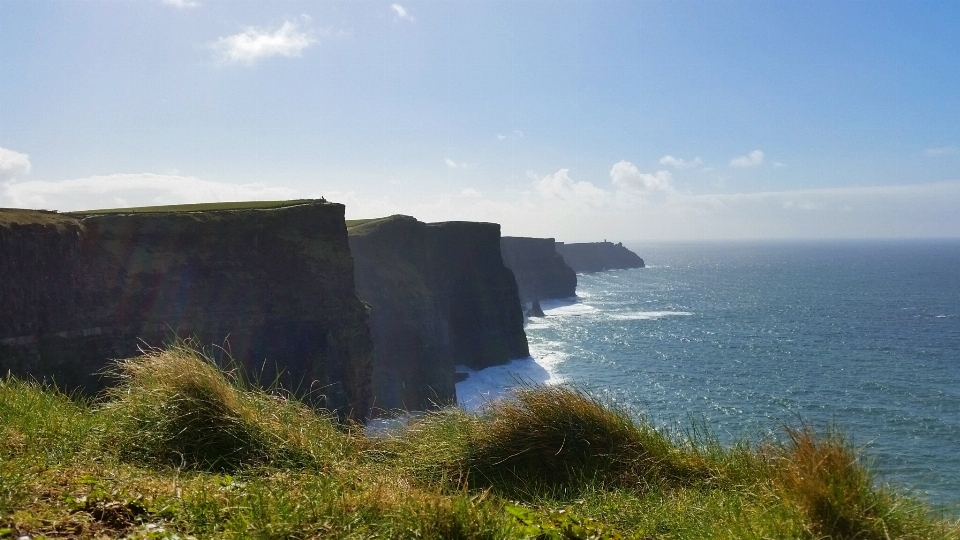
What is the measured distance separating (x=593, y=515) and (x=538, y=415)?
1.79 meters

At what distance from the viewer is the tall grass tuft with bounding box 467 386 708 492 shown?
20.6ft

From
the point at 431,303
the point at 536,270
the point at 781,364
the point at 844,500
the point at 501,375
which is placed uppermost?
the point at 844,500

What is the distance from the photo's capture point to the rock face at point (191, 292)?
25812 mm

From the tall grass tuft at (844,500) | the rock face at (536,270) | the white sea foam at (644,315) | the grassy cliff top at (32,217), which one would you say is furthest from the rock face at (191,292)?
the rock face at (536,270)

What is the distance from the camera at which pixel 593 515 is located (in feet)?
16.9

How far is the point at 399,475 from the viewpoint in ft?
19.4

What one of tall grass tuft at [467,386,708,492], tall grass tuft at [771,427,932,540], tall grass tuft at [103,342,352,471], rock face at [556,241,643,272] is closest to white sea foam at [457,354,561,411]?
tall grass tuft at [467,386,708,492]

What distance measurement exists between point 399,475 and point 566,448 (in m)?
1.85

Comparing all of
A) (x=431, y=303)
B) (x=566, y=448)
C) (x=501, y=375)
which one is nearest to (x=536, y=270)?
(x=501, y=375)

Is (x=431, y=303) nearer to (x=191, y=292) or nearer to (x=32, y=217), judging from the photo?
(x=191, y=292)

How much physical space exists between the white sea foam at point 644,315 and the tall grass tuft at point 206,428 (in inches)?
3109

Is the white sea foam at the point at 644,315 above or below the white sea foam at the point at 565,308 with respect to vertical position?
above

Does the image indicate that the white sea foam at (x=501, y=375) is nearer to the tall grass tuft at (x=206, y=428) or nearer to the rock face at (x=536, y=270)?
the tall grass tuft at (x=206, y=428)

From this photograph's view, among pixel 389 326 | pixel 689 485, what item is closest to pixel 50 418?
pixel 689 485
